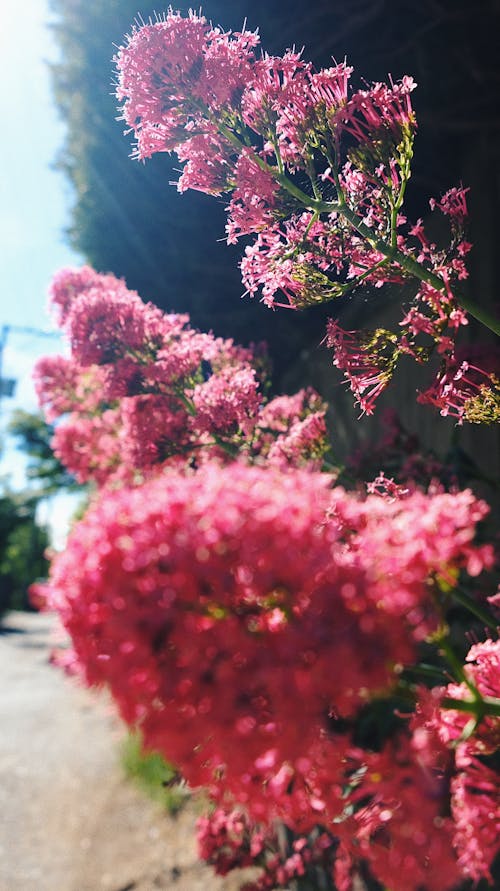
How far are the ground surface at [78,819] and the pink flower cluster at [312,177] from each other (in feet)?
5.69

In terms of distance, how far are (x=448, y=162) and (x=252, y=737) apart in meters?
2.21

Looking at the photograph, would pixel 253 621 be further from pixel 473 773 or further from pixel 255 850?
pixel 255 850

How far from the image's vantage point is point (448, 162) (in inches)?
86.3

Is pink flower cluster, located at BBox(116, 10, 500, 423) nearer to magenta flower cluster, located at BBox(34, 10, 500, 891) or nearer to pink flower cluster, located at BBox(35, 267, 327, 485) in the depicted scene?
magenta flower cluster, located at BBox(34, 10, 500, 891)

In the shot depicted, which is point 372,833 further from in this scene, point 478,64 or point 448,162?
point 478,64

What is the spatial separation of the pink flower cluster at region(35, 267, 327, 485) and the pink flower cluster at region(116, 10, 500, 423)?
0.49 m

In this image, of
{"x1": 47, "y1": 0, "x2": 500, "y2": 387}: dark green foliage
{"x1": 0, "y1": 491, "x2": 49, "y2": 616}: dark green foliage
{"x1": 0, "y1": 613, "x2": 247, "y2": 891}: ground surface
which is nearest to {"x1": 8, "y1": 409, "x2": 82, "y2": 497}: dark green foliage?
{"x1": 0, "y1": 613, "x2": 247, "y2": 891}: ground surface

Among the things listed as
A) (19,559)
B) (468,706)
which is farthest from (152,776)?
(19,559)

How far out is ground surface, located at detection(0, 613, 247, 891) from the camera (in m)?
3.78

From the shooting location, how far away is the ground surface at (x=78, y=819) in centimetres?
378

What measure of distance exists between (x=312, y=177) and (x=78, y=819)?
5269 mm

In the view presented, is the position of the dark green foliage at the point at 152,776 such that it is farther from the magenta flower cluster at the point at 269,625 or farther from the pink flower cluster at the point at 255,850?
the magenta flower cluster at the point at 269,625

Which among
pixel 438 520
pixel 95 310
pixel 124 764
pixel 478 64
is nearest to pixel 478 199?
pixel 478 64

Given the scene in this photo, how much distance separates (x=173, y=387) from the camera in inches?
62.8
